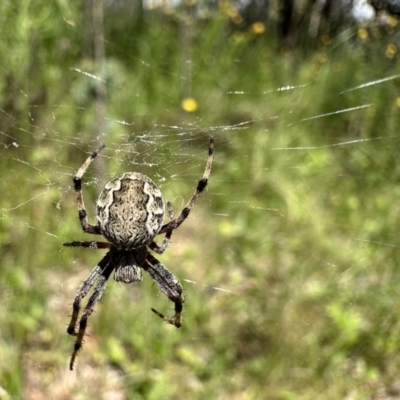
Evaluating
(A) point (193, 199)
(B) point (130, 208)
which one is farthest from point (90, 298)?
(A) point (193, 199)

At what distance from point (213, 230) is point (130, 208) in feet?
4.75

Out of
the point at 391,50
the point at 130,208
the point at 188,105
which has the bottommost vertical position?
the point at 130,208

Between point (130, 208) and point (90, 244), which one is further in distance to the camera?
point (90, 244)

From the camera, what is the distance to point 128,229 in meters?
1.66

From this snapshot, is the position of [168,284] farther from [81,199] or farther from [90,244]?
[81,199]

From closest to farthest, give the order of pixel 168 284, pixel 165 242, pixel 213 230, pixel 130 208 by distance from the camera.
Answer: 1. pixel 130 208
2. pixel 165 242
3. pixel 168 284
4. pixel 213 230

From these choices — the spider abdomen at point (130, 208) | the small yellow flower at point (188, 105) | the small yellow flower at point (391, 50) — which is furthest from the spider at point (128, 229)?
the small yellow flower at point (188, 105)

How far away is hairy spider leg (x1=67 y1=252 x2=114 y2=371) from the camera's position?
6.12ft

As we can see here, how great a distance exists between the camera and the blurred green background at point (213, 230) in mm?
2135

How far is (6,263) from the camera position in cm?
240

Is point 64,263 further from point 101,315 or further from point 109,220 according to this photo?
point 109,220

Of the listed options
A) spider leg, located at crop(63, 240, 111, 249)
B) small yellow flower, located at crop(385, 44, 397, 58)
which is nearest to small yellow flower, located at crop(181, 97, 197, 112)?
small yellow flower, located at crop(385, 44, 397, 58)

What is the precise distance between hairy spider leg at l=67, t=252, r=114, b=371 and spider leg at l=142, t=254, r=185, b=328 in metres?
0.17

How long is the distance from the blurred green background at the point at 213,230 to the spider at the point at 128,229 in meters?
0.29
